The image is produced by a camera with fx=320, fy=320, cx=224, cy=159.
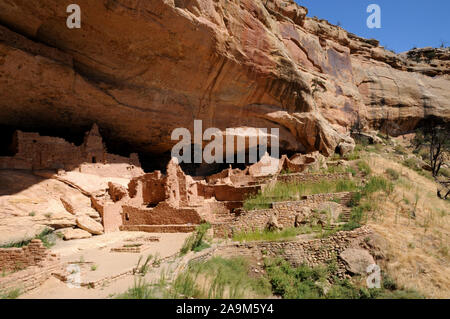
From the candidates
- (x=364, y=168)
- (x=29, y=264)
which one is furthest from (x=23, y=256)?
(x=364, y=168)

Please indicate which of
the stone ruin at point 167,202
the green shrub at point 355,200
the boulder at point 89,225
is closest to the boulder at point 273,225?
the stone ruin at point 167,202

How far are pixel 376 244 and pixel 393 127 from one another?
97.9 ft

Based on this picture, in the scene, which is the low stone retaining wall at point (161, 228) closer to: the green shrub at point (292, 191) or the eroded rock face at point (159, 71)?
the green shrub at point (292, 191)

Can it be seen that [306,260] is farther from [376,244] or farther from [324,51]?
[324,51]

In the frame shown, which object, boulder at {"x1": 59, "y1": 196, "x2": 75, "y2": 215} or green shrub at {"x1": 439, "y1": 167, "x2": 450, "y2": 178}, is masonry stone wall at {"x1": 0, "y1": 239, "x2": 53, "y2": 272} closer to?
boulder at {"x1": 59, "y1": 196, "x2": 75, "y2": 215}

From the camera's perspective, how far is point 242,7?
17.1 metres

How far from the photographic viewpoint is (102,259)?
854cm

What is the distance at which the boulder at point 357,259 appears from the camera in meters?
8.30

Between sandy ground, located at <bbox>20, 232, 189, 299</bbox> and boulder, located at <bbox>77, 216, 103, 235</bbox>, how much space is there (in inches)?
15.5

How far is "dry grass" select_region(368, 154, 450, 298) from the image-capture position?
25.7 ft

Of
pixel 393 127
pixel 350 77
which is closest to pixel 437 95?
pixel 393 127

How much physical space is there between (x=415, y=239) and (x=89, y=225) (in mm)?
10802

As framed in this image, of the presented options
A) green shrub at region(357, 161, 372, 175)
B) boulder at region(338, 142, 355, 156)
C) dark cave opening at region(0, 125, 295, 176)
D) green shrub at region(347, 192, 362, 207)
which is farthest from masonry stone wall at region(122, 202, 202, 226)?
boulder at region(338, 142, 355, 156)

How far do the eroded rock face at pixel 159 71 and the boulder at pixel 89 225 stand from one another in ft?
20.1
